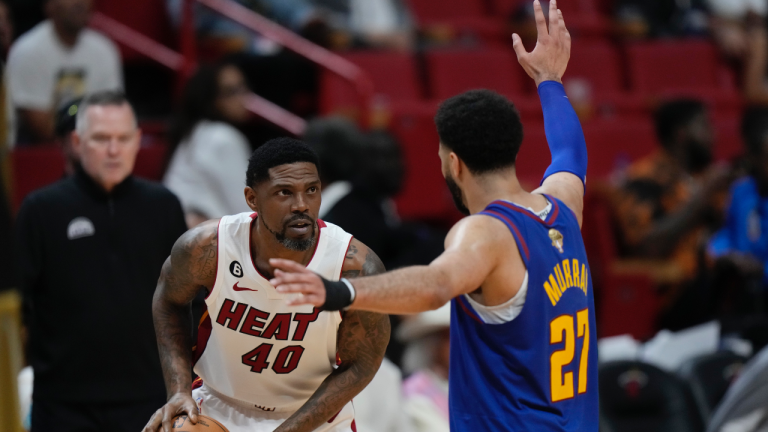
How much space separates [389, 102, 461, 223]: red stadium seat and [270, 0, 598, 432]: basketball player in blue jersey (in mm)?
4709

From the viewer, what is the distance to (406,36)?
30.5ft

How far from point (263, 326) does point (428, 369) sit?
2.42 metres

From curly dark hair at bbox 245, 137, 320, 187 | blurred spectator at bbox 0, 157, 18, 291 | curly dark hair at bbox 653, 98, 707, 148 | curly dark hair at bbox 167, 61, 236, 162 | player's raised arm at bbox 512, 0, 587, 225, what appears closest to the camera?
blurred spectator at bbox 0, 157, 18, 291

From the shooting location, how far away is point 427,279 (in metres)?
2.89

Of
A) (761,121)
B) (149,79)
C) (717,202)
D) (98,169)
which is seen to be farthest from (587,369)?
(149,79)

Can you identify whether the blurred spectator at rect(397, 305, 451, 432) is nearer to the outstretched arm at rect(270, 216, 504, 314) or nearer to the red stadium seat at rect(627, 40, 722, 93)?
the outstretched arm at rect(270, 216, 504, 314)

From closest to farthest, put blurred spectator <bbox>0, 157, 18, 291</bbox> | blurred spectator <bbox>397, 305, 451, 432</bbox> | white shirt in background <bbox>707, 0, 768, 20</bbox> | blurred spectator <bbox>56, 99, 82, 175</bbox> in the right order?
1. blurred spectator <bbox>0, 157, 18, 291</bbox>
2. blurred spectator <bbox>56, 99, 82, 175</bbox>
3. blurred spectator <bbox>397, 305, 451, 432</bbox>
4. white shirt in background <bbox>707, 0, 768, 20</bbox>

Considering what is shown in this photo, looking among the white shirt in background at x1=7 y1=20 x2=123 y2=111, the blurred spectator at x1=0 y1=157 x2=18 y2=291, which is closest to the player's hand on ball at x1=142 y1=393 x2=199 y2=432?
the blurred spectator at x1=0 y1=157 x2=18 y2=291

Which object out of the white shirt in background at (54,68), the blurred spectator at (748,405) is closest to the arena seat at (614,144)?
the blurred spectator at (748,405)

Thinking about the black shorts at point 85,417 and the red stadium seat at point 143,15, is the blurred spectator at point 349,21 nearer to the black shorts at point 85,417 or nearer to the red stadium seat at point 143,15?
the red stadium seat at point 143,15

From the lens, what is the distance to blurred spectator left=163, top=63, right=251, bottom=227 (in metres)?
6.52

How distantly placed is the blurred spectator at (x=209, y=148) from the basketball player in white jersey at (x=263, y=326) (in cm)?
270

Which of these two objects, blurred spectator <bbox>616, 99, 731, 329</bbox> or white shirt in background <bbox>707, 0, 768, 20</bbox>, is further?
white shirt in background <bbox>707, 0, 768, 20</bbox>

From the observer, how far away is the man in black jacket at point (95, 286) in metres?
4.41
